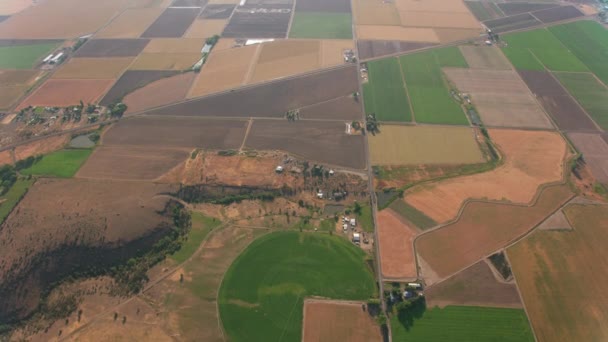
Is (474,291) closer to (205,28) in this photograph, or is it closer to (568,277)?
(568,277)

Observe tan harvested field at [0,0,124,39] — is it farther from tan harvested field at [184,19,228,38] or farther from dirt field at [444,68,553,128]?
dirt field at [444,68,553,128]

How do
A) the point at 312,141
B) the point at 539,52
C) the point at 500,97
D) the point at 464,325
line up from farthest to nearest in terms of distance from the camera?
the point at 539,52
the point at 500,97
the point at 312,141
the point at 464,325

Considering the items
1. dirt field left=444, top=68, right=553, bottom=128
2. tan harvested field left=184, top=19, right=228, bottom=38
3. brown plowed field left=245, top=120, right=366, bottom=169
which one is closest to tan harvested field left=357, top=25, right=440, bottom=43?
dirt field left=444, top=68, right=553, bottom=128

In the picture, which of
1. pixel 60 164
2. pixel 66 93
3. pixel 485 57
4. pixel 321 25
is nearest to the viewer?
pixel 60 164

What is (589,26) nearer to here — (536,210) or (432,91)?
(432,91)

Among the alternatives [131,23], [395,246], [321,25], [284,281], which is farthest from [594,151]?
[131,23]

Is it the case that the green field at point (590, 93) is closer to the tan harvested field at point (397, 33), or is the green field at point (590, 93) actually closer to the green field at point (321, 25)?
the tan harvested field at point (397, 33)
